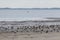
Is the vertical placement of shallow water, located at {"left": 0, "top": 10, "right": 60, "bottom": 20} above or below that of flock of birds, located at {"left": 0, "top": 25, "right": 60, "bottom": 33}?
above

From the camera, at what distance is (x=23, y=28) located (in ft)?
1.65

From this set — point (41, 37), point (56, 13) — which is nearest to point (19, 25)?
point (41, 37)

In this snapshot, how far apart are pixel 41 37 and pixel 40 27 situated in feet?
0.18

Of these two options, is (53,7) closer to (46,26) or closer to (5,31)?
(46,26)

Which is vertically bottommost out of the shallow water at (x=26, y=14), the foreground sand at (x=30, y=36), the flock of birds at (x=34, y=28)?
the foreground sand at (x=30, y=36)

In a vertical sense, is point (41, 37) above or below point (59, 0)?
below

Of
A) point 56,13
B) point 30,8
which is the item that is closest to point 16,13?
point 30,8

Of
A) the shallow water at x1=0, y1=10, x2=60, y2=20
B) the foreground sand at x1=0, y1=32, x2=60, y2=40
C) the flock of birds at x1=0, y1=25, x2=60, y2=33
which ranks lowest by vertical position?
the foreground sand at x1=0, y1=32, x2=60, y2=40

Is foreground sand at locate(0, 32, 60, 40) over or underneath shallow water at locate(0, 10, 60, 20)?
underneath

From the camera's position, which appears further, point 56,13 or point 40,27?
point 56,13

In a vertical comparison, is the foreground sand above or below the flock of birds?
below

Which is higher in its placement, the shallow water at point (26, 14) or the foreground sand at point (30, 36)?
the shallow water at point (26, 14)

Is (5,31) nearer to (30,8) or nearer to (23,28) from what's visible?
(23,28)

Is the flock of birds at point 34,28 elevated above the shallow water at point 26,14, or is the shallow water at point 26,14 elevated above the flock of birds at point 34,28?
the shallow water at point 26,14
